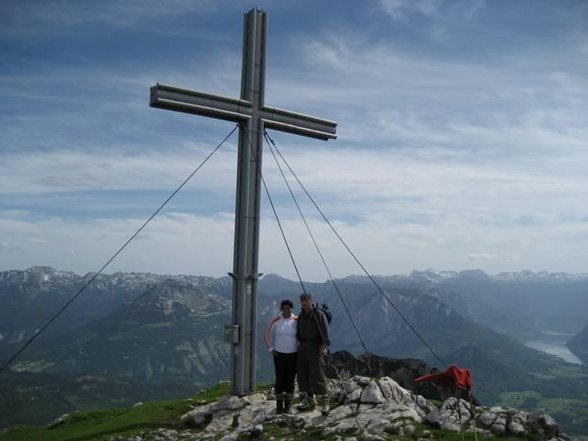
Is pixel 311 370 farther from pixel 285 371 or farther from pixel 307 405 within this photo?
pixel 307 405

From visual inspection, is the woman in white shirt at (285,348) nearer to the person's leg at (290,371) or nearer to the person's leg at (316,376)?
the person's leg at (290,371)

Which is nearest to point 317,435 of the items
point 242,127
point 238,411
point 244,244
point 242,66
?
point 238,411

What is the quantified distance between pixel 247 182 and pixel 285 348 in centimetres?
551

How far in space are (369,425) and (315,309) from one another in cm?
366

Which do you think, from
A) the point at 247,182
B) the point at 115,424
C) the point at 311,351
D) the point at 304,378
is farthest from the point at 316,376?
the point at 115,424

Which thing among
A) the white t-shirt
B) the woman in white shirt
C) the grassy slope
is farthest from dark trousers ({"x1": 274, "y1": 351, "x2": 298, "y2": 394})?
the grassy slope

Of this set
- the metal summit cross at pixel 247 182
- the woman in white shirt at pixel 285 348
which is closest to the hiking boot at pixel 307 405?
the woman in white shirt at pixel 285 348

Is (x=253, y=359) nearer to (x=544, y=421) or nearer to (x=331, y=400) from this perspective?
(x=331, y=400)

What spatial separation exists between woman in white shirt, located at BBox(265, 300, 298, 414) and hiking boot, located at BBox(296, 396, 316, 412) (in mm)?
497

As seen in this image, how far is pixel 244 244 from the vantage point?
55.2 feet

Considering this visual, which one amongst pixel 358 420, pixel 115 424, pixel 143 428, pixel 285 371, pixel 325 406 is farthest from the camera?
pixel 115 424

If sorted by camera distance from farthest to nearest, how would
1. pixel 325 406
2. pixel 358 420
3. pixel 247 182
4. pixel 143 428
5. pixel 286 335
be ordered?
1. pixel 247 182
2. pixel 286 335
3. pixel 143 428
4. pixel 325 406
5. pixel 358 420

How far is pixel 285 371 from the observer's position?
16594 millimetres

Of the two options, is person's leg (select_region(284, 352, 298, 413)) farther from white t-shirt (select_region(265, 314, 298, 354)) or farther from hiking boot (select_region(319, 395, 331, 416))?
hiking boot (select_region(319, 395, 331, 416))
